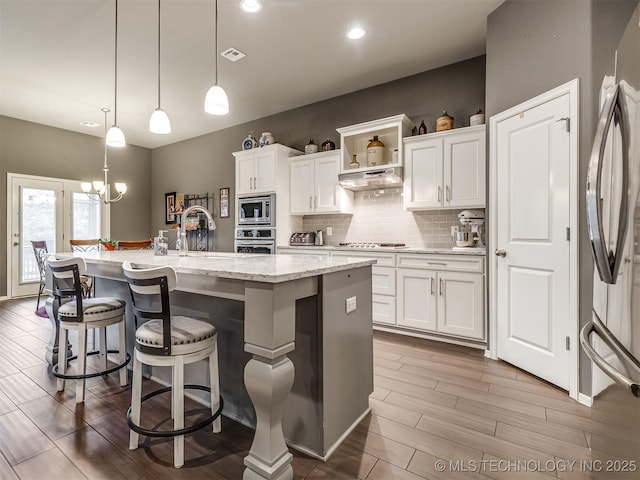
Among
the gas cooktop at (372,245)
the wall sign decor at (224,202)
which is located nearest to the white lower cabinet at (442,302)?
the gas cooktop at (372,245)

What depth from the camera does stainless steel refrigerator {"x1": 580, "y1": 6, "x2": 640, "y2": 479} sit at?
2.67ft

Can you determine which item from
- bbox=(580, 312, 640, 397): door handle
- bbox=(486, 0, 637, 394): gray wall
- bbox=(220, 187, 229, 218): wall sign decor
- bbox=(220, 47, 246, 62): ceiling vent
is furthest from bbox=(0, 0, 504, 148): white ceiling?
bbox=(580, 312, 640, 397): door handle

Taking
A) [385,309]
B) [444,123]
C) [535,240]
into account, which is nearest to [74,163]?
[385,309]

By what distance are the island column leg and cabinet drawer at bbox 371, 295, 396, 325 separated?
2.38m

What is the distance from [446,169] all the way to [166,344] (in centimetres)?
315

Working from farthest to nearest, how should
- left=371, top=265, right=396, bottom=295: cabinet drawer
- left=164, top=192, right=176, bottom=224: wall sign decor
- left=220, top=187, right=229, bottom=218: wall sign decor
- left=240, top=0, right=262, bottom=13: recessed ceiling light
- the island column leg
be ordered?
left=164, top=192, right=176, bottom=224: wall sign decor
left=220, top=187, right=229, bottom=218: wall sign decor
left=371, top=265, right=396, bottom=295: cabinet drawer
left=240, top=0, right=262, bottom=13: recessed ceiling light
the island column leg

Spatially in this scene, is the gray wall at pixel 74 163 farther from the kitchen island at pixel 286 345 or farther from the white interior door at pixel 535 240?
the white interior door at pixel 535 240

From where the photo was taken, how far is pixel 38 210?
5785 millimetres

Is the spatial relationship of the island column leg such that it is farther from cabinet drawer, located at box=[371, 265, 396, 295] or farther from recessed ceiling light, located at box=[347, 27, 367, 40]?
recessed ceiling light, located at box=[347, 27, 367, 40]

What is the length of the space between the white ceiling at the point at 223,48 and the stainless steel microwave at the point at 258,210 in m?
1.48

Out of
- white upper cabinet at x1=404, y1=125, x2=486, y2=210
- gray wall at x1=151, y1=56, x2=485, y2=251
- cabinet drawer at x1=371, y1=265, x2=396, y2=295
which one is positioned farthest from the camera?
gray wall at x1=151, y1=56, x2=485, y2=251

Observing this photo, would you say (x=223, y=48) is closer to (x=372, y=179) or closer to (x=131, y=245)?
(x=372, y=179)

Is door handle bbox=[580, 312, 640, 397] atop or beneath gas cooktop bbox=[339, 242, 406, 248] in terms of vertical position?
beneath

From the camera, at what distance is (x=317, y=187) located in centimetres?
455
